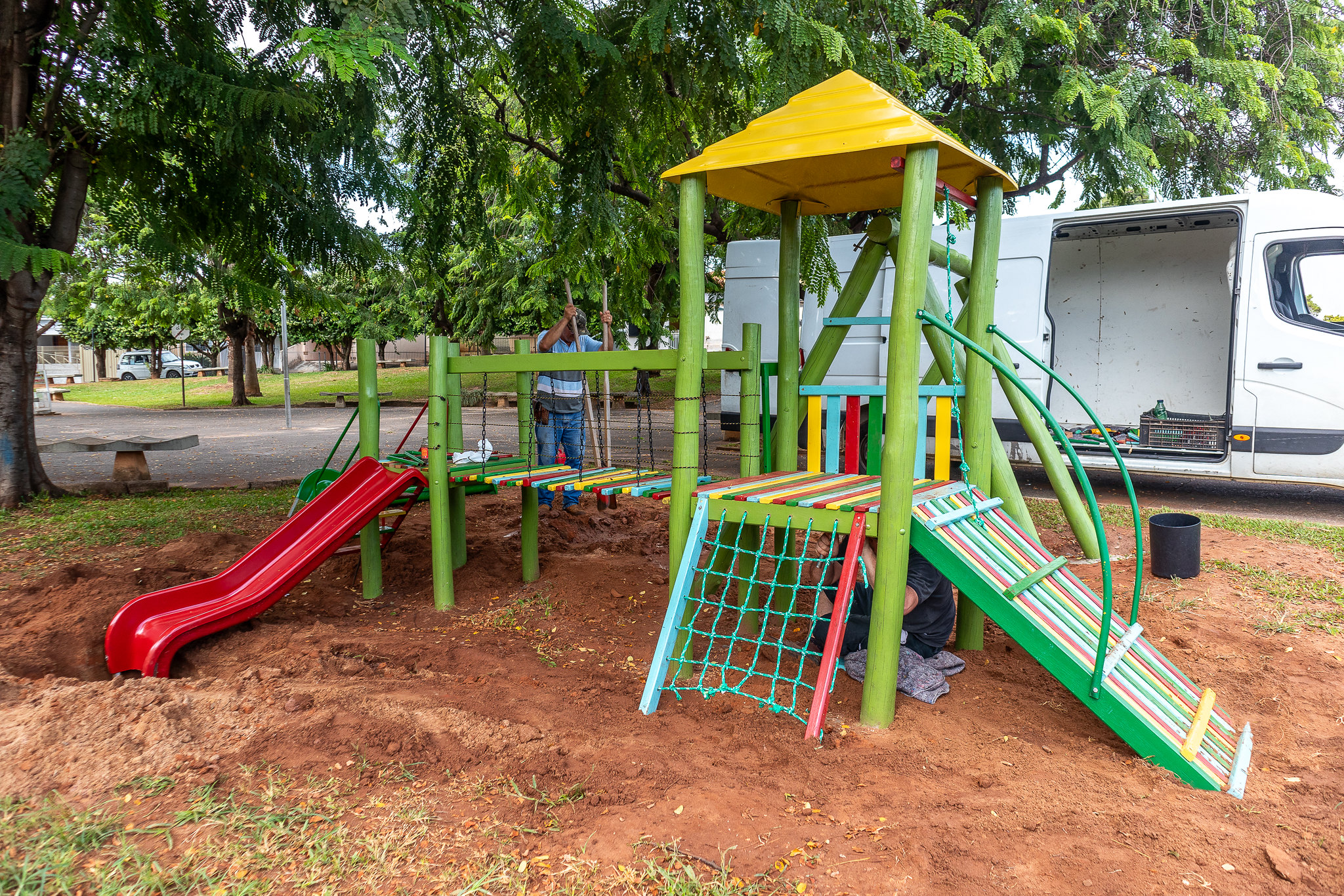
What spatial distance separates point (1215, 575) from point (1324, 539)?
176cm

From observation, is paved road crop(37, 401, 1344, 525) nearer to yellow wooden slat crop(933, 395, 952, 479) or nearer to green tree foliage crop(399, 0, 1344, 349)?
yellow wooden slat crop(933, 395, 952, 479)

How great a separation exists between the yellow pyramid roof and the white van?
7.58 ft

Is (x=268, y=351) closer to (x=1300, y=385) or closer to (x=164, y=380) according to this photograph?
(x=164, y=380)

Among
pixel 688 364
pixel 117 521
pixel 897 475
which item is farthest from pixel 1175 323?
pixel 117 521

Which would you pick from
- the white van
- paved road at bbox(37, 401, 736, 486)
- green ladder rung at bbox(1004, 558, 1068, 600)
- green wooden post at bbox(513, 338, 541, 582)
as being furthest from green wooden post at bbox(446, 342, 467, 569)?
green ladder rung at bbox(1004, 558, 1068, 600)

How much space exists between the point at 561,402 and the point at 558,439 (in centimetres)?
38

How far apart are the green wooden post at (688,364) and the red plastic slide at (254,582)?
2.11 meters

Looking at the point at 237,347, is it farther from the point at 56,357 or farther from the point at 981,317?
the point at 56,357

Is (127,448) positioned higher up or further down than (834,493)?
further down

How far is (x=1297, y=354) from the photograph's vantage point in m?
7.20

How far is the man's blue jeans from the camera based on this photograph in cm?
696

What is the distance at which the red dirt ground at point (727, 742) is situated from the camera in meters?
2.36

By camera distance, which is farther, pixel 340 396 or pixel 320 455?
Answer: pixel 340 396

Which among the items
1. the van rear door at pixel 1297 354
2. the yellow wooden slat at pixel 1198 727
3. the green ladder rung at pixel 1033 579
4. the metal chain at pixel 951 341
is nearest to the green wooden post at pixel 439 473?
the metal chain at pixel 951 341
